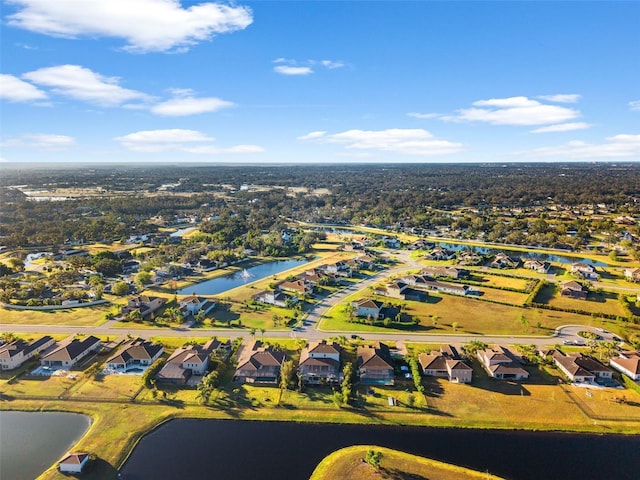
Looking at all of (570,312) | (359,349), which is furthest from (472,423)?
(570,312)

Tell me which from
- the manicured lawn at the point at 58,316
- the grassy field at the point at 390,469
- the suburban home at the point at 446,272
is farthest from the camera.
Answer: the suburban home at the point at 446,272

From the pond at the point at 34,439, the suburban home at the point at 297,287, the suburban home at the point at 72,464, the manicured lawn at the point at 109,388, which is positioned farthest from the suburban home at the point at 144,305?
the suburban home at the point at 72,464

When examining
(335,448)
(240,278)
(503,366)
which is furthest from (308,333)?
(240,278)

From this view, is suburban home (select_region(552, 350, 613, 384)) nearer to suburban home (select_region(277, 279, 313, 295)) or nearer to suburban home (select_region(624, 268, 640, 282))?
suburban home (select_region(277, 279, 313, 295))

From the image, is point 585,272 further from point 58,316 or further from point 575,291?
point 58,316

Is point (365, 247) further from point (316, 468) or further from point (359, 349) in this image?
point (316, 468)

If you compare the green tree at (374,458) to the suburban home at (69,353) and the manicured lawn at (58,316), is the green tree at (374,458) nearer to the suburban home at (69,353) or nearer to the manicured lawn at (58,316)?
the suburban home at (69,353)
